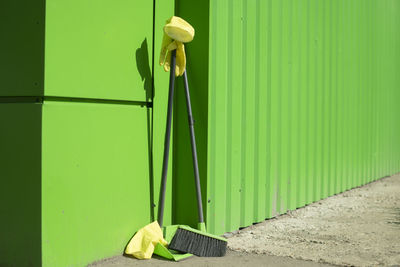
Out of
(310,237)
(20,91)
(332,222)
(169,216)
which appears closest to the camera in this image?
(20,91)

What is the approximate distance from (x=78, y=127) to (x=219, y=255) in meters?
1.35

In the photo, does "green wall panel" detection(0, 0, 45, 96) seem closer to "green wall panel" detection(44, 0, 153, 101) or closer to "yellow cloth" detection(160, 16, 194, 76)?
"green wall panel" detection(44, 0, 153, 101)

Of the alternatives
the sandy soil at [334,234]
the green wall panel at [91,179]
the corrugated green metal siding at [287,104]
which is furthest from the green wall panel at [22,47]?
the sandy soil at [334,234]

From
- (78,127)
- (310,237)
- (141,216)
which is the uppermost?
(78,127)

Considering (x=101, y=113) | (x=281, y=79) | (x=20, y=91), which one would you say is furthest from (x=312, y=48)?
(x=20, y=91)

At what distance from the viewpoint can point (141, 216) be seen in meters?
3.72

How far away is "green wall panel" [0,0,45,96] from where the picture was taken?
2.96 metres

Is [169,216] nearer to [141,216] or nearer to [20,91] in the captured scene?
[141,216]

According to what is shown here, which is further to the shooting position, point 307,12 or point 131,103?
point 307,12

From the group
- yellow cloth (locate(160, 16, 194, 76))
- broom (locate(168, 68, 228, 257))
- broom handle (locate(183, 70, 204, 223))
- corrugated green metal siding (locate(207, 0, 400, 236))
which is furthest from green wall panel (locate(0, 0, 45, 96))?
corrugated green metal siding (locate(207, 0, 400, 236))

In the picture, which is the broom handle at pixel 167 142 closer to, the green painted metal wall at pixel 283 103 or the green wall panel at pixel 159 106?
the green wall panel at pixel 159 106

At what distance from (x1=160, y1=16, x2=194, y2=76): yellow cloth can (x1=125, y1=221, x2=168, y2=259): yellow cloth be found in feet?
3.85

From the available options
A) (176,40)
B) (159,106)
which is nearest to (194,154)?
(159,106)

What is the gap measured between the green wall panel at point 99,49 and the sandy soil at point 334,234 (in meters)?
1.56
